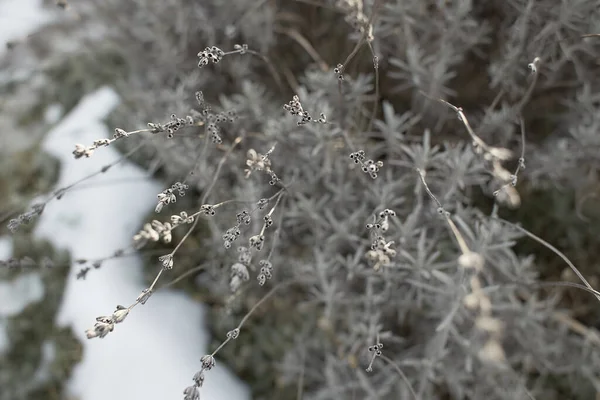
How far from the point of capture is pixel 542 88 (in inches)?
52.1

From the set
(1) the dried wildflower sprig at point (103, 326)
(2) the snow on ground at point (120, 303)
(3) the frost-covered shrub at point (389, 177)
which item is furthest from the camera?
(2) the snow on ground at point (120, 303)

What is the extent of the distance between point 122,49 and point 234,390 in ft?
3.36

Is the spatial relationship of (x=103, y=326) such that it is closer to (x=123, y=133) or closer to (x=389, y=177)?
(x=123, y=133)

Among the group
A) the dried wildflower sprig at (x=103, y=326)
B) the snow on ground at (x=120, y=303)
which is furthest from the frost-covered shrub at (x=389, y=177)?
the dried wildflower sprig at (x=103, y=326)

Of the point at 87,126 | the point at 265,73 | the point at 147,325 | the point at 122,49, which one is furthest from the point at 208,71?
the point at 147,325

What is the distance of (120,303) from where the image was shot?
1388 mm

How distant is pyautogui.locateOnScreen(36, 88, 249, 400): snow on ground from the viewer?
1.34m

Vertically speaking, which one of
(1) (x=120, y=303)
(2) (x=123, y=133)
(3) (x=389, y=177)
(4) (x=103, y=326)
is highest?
(2) (x=123, y=133)

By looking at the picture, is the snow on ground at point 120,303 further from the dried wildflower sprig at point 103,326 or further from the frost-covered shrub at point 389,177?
the dried wildflower sprig at point 103,326

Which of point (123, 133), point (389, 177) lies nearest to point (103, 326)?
point (123, 133)

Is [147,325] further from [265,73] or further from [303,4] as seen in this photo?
[303,4]

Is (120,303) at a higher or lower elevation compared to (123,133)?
lower

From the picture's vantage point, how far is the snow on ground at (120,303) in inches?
52.9

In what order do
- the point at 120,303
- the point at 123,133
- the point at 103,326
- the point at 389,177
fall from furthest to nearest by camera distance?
the point at 120,303
the point at 389,177
the point at 123,133
the point at 103,326
